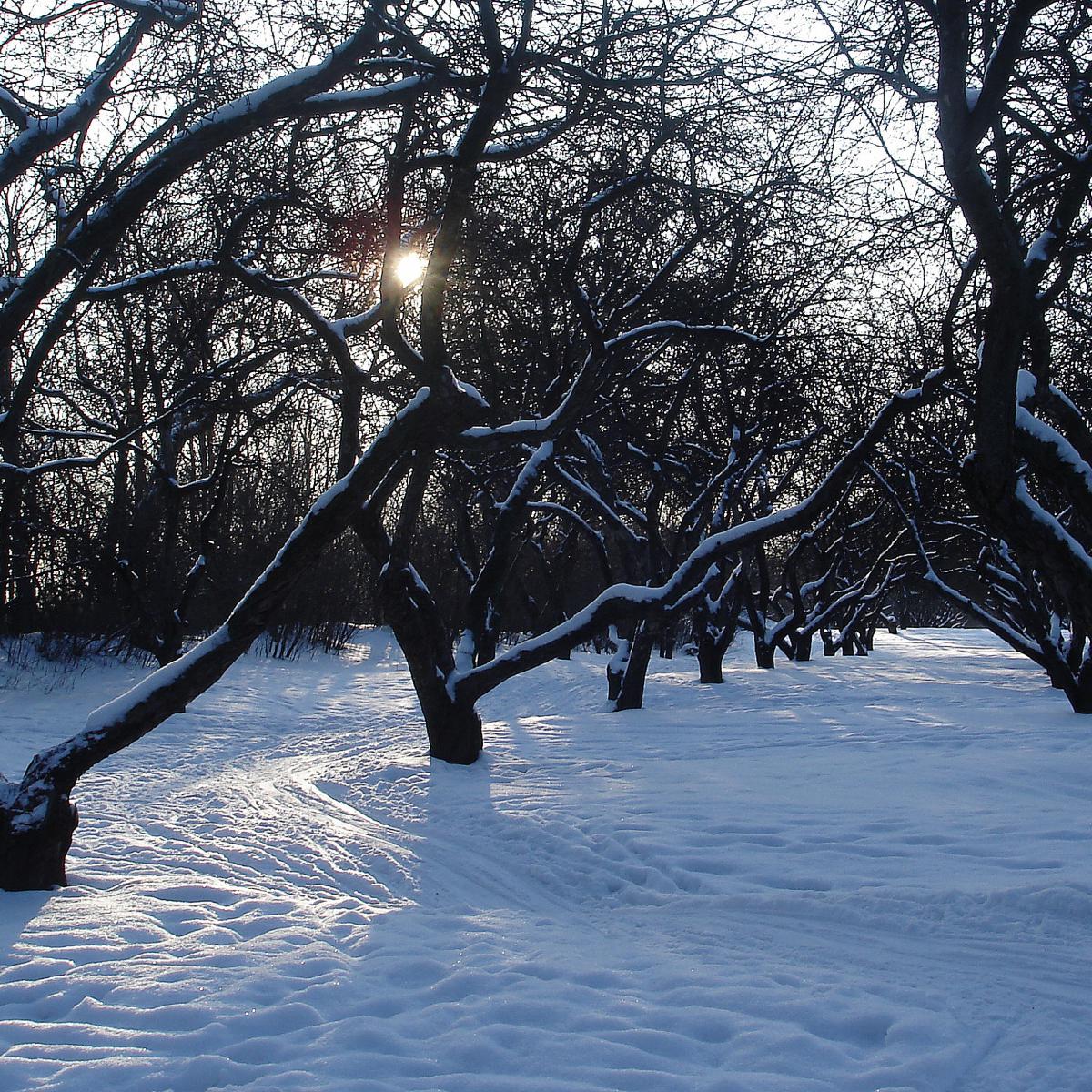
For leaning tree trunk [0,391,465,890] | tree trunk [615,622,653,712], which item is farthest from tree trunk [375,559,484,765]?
Answer: tree trunk [615,622,653,712]

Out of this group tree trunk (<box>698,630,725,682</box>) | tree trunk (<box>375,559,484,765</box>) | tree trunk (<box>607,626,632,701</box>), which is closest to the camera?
tree trunk (<box>375,559,484,765</box>)

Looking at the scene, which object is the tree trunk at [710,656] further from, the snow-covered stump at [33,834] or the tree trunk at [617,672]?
the snow-covered stump at [33,834]

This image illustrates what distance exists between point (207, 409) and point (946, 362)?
9956 millimetres

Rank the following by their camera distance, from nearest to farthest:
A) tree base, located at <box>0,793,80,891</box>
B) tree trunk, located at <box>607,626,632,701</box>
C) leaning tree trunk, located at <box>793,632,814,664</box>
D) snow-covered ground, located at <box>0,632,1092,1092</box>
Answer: snow-covered ground, located at <box>0,632,1092,1092</box> < tree base, located at <box>0,793,80,891</box> < tree trunk, located at <box>607,626,632,701</box> < leaning tree trunk, located at <box>793,632,814,664</box>

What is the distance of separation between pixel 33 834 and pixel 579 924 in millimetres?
2960

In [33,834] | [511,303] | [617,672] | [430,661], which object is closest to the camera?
[33,834]

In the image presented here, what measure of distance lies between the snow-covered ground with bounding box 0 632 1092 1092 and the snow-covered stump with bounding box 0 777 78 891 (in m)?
0.23

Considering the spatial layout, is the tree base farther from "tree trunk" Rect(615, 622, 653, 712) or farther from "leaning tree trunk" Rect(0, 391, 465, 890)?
"tree trunk" Rect(615, 622, 653, 712)

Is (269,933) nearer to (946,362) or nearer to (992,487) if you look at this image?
(992,487)

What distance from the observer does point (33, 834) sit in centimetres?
506

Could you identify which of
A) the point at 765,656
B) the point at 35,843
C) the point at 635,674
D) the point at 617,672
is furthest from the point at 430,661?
the point at 765,656

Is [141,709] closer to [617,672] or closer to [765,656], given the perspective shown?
[617,672]

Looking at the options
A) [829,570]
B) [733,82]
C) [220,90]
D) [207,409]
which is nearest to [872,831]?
[733,82]

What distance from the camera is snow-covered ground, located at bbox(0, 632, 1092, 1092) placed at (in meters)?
3.31
